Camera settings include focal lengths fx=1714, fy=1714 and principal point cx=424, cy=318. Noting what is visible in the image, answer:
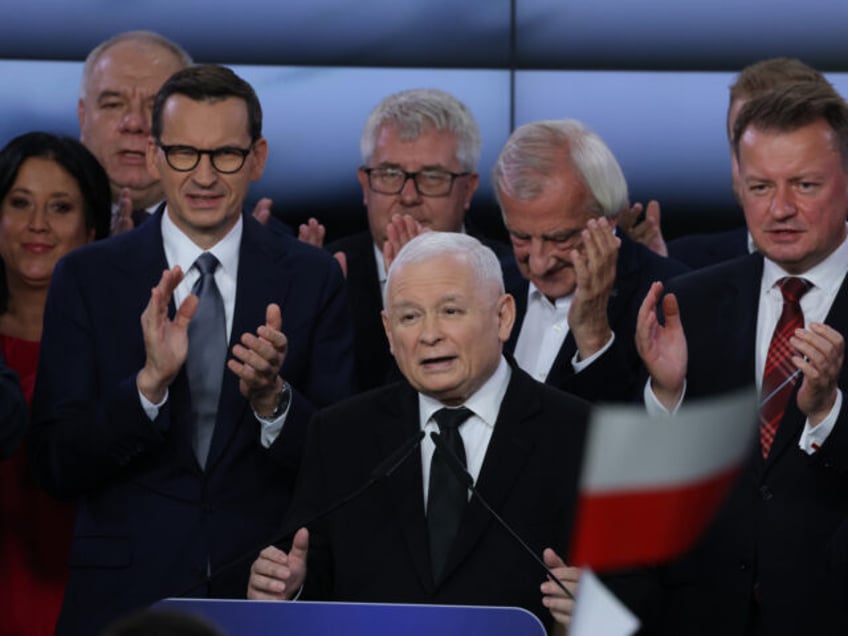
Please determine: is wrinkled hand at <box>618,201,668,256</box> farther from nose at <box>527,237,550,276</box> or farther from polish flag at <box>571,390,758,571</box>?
polish flag at <box>571,390,758,571</box>

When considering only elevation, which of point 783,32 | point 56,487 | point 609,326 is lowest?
point 56,487

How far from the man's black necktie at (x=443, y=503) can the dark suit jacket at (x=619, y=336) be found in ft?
1.90

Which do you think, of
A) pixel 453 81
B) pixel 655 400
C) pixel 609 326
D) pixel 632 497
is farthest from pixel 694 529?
pixel 453 81

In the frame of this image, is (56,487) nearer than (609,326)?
Yes

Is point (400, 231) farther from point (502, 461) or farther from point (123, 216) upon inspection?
point (502, 461)

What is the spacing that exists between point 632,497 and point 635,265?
2281mm

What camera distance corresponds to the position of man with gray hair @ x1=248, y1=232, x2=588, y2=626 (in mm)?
2781

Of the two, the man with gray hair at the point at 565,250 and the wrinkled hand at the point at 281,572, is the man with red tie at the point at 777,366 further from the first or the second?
the wrinkled hand at the point at 281,572

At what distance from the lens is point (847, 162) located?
10.3 ft

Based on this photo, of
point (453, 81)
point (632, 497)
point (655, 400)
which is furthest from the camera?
point (453, 81)

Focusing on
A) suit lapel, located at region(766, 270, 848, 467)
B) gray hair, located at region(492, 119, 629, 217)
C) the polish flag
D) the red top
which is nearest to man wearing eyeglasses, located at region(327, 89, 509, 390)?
gray hair, located at region(492, 119, 629, 217)

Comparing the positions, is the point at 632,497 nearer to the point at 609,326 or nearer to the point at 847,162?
the point at 847,162

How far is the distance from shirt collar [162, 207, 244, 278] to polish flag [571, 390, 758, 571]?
6.49ft

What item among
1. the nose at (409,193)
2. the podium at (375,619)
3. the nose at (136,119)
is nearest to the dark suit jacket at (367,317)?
the nose at (409,193)
